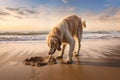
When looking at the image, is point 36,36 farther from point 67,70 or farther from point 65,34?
point 67,70

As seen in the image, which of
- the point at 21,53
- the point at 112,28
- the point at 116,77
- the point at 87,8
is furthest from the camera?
the point at 87,8

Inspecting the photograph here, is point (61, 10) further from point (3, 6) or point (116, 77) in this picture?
point (116, 77)

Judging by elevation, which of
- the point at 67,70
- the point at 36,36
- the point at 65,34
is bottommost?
the point at 67,70

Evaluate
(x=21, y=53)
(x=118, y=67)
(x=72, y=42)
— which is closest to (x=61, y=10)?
(x=21, y=53)

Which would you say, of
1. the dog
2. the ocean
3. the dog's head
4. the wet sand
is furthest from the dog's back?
the ocean

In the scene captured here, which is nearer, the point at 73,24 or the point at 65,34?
the point at 65,34

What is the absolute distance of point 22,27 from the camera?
15.0m

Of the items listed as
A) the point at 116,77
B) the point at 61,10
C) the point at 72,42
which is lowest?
the point at 116,77

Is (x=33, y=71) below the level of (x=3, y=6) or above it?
below

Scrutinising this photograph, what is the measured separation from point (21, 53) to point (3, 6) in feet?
29.0

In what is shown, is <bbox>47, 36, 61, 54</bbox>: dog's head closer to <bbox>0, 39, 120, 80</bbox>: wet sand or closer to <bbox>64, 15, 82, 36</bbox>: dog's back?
<bbox>0, 39, 120, 80</bbox>: wet sand

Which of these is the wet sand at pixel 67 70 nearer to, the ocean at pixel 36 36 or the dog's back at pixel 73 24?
the dog's back at pixel 73 24

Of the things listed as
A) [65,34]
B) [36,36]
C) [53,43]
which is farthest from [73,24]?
[36,36]

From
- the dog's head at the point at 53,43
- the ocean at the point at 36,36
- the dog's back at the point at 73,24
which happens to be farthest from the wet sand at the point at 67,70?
the ocean at the point at 36,36
